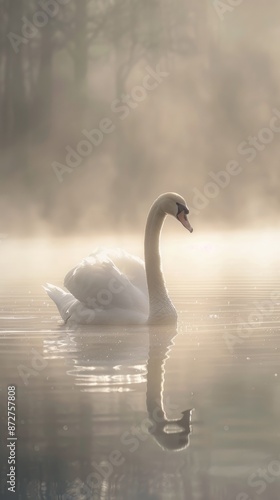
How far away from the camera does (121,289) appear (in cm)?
916

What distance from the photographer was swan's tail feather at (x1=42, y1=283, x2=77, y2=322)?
956 centimetres

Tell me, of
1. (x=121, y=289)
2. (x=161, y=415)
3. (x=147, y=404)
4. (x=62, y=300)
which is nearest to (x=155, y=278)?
(x=121, y=289)

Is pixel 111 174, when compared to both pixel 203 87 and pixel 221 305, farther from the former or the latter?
pixel 221 305

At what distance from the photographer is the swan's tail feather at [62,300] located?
956 cm

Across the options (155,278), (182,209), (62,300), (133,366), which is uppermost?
(182,209)

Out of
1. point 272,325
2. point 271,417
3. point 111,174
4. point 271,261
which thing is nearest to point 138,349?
point 272,325

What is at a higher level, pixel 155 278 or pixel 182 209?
pixel 182 209

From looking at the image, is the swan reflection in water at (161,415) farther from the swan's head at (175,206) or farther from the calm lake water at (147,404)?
the swan's head at (175,206)

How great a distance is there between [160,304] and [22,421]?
12.4ft

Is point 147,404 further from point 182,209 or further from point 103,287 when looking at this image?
point 182,209

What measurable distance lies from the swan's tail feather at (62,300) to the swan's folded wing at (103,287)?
0.26 m

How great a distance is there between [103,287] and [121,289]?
0.51 feet

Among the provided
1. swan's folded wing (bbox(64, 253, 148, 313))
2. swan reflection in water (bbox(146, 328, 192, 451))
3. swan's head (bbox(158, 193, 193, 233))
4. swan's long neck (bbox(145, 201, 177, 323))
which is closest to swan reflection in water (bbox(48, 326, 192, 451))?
swan reflection in water (bbox(146, 328, 192, 451))

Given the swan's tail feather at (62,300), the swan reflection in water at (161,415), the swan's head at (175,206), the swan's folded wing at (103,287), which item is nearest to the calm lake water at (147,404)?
the swan reflection in water at (161,415)
